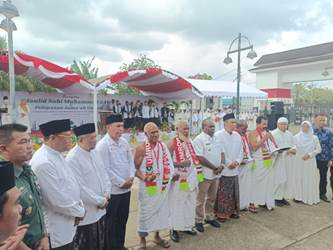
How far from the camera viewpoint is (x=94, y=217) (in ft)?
9.39

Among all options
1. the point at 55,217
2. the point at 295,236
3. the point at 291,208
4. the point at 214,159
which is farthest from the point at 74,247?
the point at 291,208

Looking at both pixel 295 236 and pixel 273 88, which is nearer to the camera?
pixel 295 236

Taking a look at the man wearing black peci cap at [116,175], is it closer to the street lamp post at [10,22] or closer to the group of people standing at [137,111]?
the street lamp post at [10,22]

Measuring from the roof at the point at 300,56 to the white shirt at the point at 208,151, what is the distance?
24352 mm

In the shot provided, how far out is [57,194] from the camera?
2303 mm

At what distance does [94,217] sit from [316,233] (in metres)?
3.45

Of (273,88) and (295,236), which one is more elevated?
(273,88)

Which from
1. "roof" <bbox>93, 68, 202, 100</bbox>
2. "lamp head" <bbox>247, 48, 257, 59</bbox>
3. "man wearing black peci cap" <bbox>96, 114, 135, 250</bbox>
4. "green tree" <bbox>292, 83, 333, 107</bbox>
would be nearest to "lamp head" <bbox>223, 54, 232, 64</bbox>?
"lamp head" <bbox>247, 48, 257, 59</bbox>

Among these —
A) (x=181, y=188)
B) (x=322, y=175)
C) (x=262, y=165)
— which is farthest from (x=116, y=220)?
→ (x=322, y=175)

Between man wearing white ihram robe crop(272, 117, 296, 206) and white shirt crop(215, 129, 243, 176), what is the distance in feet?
3.99

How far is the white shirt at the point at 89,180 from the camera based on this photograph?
2754mm

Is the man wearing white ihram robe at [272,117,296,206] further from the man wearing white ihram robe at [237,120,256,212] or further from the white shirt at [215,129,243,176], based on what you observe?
the white shirt at [215,129,243,176]

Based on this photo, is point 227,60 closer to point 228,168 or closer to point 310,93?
point 228,168

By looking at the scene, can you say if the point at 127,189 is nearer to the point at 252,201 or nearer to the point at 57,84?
the point at 252,201
